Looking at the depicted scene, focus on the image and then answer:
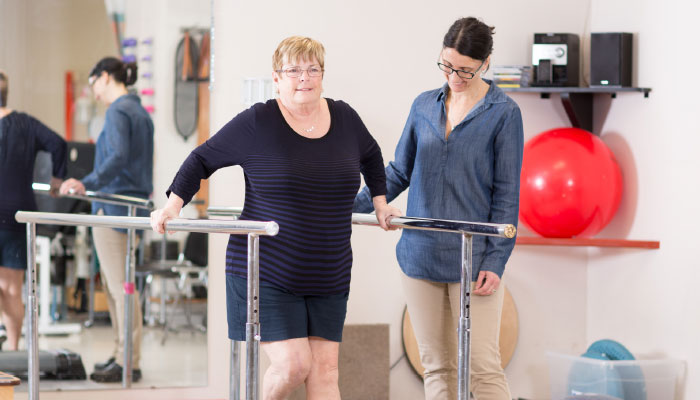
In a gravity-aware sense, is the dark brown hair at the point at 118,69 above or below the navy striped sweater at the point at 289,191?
above

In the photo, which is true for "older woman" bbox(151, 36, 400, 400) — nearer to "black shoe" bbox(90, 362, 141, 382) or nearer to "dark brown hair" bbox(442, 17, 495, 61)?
"dark brown hair" bbox(442, 17, 495, 61)

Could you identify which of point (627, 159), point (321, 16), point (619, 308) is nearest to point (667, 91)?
point (627, 159)

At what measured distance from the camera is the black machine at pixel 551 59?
4.14 metres

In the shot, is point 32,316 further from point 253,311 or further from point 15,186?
point 15,186

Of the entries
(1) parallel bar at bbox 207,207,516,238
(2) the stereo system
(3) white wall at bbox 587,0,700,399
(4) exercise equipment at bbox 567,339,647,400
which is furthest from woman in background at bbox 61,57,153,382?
(3) white wall at bbox 587,0,700,399

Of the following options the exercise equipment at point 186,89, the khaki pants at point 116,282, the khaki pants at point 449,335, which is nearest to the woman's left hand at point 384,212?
the khaki pants at point 449,335

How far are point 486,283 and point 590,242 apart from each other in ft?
A: 5.41

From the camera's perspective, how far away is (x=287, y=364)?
2199 millimetres

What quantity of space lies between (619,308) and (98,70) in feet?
8.93

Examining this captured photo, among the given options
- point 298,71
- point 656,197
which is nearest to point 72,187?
point 298,71

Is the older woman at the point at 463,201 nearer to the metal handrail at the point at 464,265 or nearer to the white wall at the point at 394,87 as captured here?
the metal handrail at the point at 464,265

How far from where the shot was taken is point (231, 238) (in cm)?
231

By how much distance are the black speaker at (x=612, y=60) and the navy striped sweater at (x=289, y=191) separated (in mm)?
2143

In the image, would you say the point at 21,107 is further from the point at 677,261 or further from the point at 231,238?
the point at 677,261
